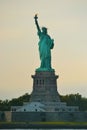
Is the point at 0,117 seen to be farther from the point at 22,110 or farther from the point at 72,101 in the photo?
the point at 72,101

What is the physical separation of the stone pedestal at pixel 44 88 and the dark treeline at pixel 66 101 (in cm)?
1554

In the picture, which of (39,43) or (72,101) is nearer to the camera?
(39,43)

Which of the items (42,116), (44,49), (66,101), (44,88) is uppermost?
(44,49)

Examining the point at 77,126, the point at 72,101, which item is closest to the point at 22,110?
the point at 77,126

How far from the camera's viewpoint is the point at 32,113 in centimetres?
14750

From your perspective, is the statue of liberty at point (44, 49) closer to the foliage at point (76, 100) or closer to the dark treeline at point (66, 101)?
the dark treeline at point (66, 101)

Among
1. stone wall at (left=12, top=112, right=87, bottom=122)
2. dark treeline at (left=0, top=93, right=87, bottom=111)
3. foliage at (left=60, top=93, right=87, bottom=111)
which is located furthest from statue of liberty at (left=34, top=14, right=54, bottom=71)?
foliage at (left=60, top=93, right=87, bottom=111)

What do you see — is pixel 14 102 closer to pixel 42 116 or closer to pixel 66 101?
pixel 66 101

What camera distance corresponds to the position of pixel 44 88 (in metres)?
151

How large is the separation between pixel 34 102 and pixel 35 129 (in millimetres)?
16430

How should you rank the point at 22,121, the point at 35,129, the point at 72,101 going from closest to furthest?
1. the point at 35,129
2. the point at 22,121
3. the point at 72,101

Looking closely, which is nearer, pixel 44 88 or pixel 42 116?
pixel 42 116

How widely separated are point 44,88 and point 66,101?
20.7 metres

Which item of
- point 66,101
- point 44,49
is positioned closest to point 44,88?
point 44,49
